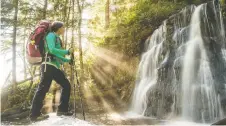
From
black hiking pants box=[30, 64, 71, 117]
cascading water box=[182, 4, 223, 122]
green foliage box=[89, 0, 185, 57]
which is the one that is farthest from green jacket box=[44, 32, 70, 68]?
green foliage box=[89, 0, 185, 57]

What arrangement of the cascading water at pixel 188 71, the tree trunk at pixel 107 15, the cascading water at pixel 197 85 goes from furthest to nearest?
the tree trunk at pixel 107 15, the cascading water at pixel 188 71, the cascading water at pixel 197 85

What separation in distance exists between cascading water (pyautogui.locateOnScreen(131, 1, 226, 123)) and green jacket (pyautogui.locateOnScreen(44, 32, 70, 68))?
4.55 meters

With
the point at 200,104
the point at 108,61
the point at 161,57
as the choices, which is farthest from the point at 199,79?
the point at 108,61

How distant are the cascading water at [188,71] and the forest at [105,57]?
1.5 inches

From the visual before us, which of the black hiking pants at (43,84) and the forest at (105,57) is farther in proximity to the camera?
the forest at (105,57)

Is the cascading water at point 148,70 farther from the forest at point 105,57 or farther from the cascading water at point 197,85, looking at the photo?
the cascading water at point 197,85

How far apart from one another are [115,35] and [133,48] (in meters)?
1.98

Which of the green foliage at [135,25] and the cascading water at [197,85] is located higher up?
the green foliage at [135,25]

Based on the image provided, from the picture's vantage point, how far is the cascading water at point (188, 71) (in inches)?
281

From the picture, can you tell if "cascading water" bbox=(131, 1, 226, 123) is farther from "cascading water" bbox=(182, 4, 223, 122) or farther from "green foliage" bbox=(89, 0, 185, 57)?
"green foliage" bbox=(89, 0, 185, 57)

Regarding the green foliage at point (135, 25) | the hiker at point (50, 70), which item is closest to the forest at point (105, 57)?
the green foliage at point (135, 25)

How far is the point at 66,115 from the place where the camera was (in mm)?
4219

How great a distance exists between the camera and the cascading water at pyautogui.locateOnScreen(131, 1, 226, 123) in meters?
7.14

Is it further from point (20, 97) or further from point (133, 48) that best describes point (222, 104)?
point (20, 97)
